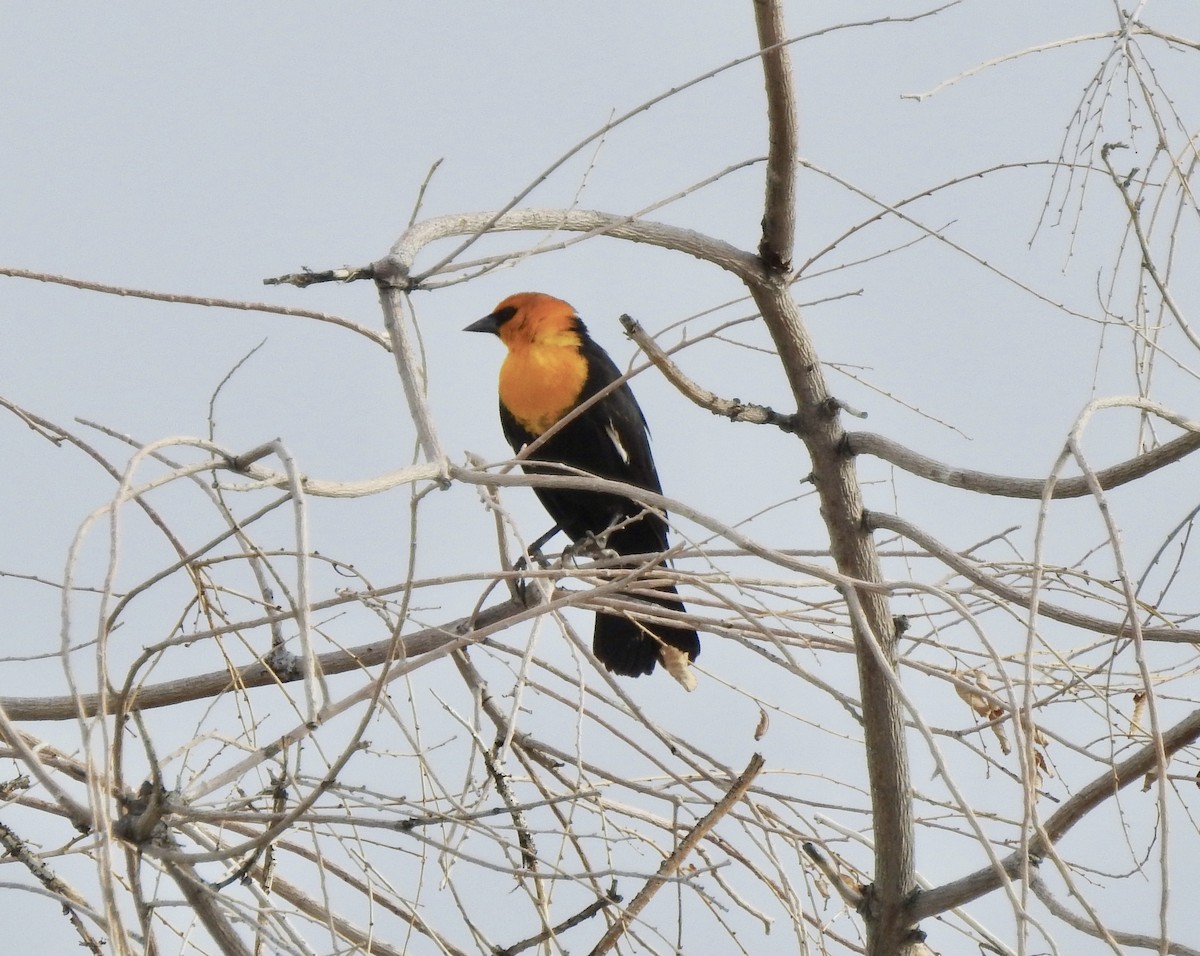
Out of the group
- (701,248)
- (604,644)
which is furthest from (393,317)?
(604,644)

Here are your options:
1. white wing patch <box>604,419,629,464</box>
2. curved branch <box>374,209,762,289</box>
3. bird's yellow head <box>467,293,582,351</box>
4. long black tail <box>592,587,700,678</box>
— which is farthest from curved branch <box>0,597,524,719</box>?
bird's yellow head <box>467,293,582,351</box>

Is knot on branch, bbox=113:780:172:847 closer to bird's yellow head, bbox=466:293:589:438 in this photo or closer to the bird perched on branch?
the bird perched on branch

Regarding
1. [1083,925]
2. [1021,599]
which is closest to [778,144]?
[1021,599]

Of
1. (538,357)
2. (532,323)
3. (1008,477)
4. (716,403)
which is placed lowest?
(1008,477)

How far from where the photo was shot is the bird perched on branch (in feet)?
11.7

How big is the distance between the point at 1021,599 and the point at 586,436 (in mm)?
2058

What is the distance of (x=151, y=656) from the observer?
152 centimetres

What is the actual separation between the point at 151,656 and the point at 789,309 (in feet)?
4.57

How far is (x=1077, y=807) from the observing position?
6.31 feet

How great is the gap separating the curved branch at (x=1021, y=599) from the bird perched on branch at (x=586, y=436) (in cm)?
136

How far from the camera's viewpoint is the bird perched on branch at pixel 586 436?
3572 mm

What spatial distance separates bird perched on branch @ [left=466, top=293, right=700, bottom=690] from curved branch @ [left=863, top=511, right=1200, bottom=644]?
1.36 metres

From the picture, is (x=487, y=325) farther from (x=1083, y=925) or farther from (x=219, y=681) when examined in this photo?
(x=1083, y=925)

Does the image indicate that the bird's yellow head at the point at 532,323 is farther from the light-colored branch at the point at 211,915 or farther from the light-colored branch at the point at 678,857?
the light-colored branch at the point at 211,915
